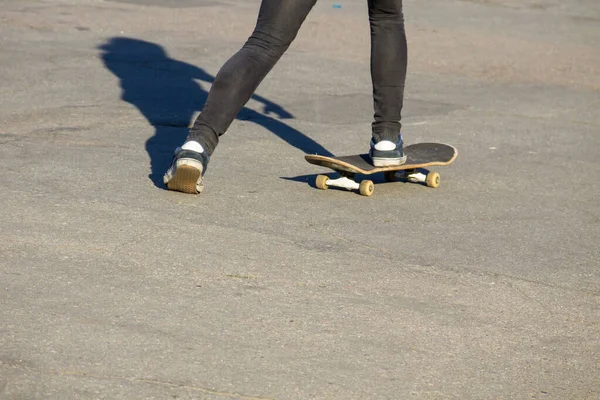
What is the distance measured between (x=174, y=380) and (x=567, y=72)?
9.53m

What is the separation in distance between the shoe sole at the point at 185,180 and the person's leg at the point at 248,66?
20 cm

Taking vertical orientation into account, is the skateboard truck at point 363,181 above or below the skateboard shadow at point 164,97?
above

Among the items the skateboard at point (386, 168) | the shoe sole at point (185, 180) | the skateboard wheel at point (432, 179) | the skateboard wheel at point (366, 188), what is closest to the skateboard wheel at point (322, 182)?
the skateboard at point (386, 168)

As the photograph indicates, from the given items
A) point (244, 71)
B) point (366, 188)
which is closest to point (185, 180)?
point (244, 71)

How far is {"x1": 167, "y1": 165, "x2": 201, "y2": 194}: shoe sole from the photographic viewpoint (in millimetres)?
5992

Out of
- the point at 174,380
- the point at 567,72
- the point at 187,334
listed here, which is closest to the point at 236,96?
the point at 187,334

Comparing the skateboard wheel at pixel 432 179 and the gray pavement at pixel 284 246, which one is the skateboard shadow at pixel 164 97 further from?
the skateboard wheel at pixel 432 179

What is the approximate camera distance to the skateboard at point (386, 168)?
648 cm

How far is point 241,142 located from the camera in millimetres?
7852

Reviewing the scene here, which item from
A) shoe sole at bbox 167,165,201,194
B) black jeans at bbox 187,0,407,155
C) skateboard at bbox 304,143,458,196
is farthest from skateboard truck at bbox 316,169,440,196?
shoe sole at bbox 167,165,201,194

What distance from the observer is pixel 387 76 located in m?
6.60

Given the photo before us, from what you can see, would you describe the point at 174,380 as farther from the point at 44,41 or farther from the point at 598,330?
the point at 44,41

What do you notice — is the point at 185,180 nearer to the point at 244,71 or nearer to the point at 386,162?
the point at 244,71

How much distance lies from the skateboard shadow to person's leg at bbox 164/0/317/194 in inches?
17.0
